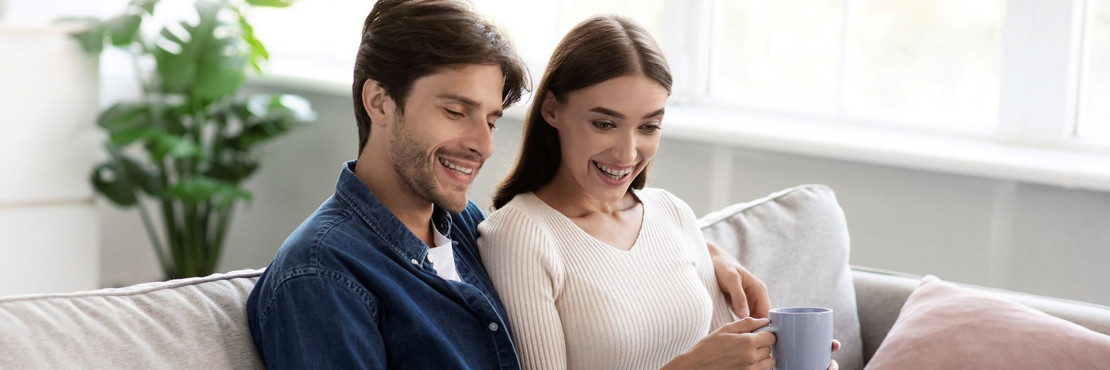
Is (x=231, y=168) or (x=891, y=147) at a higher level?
(x=891, y=147)

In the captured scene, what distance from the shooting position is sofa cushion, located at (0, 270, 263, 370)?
117cm

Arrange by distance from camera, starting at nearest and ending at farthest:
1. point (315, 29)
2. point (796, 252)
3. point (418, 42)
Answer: point (418, 42)
point (796, 252)
point (315, 29)

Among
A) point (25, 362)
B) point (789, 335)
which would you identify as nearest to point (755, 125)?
point (789, 335)

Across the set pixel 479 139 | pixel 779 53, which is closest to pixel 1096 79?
pixel 779 53

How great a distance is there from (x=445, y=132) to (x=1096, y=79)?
1.92 metres

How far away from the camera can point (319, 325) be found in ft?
3.99

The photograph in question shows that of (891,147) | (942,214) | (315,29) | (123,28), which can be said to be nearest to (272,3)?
(123,28)

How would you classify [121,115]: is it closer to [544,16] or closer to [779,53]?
[544,16]

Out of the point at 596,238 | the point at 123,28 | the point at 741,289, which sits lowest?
the point at 741,289

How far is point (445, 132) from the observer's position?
139 cm

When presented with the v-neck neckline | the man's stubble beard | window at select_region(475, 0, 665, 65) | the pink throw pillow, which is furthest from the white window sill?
the man's stubble beard

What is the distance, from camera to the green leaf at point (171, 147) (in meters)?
3.61

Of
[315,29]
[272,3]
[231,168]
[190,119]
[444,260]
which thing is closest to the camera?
[444,260]

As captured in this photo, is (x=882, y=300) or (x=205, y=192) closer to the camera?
(x=882, y=300)
